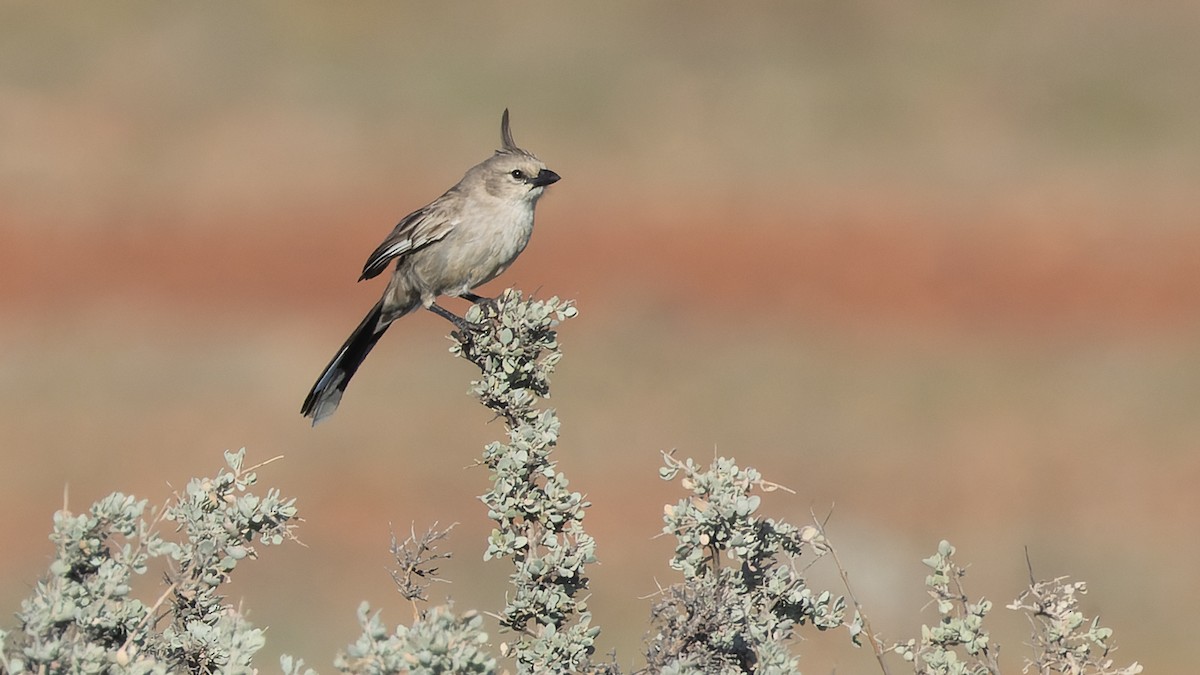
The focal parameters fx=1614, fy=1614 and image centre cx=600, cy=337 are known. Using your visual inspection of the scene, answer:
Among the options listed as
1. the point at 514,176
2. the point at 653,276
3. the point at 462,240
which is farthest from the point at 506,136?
the point at 653,276

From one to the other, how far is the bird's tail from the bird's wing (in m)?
0.20

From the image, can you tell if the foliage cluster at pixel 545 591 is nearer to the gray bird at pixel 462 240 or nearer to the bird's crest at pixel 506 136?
the gray bird at pixel 462 240

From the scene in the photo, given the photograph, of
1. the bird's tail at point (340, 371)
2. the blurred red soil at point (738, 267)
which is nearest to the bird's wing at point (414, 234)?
the bird's tail at point (340, 371)

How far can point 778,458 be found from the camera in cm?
1410

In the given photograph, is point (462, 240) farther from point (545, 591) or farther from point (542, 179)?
point (545, 591)

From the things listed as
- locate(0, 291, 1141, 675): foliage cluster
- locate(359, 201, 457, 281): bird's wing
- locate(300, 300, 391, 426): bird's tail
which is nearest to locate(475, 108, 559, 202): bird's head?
locate(359, 201, 457, 281): bird's wing

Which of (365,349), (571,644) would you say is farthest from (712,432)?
(571,644)

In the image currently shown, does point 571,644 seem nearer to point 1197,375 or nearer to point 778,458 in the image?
point 778,458

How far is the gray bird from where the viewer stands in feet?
22.2

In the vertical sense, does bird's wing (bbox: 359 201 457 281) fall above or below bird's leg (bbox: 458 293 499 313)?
above

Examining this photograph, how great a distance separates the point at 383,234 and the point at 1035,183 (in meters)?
8.79

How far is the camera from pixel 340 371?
696 centimetres

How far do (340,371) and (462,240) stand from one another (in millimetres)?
786

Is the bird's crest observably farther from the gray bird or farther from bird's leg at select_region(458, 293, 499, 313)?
bird's leg at select_region(458, 293, 499, 313)
